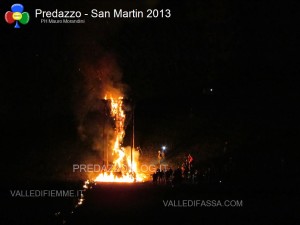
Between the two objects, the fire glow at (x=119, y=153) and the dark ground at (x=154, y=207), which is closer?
the dark ground at (x=154, y=207)

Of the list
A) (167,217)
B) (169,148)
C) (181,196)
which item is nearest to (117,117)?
(169,148)

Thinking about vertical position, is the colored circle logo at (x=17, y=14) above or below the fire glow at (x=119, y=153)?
above

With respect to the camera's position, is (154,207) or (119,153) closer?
(154,207)

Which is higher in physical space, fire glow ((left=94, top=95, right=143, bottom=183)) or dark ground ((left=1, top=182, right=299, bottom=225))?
fire glow ((left=94, top=95, right=143, bottom=183))

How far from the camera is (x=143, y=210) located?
15.8m

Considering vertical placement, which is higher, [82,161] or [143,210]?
[82,161]

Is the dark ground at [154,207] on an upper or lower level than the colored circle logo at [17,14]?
lower

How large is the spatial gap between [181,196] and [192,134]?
48.7ft

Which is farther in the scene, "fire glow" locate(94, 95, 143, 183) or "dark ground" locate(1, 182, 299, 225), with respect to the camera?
"fire glow" locate(94, 95, 143, 183)

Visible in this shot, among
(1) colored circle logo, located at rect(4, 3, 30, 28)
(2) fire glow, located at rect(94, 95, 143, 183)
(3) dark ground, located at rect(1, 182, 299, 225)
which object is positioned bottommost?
(3) dark ground, located at rect(1, 182, 299, 225)

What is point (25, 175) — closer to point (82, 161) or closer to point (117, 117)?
point (82, 161)

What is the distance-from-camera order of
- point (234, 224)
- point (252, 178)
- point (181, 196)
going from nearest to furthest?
point (234, 224), point (181, 196), point (252, 178)

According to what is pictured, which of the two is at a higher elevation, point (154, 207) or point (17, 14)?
point (17, 14)

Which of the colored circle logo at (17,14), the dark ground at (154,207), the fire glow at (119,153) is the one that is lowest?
the dark ground at (154,207)
